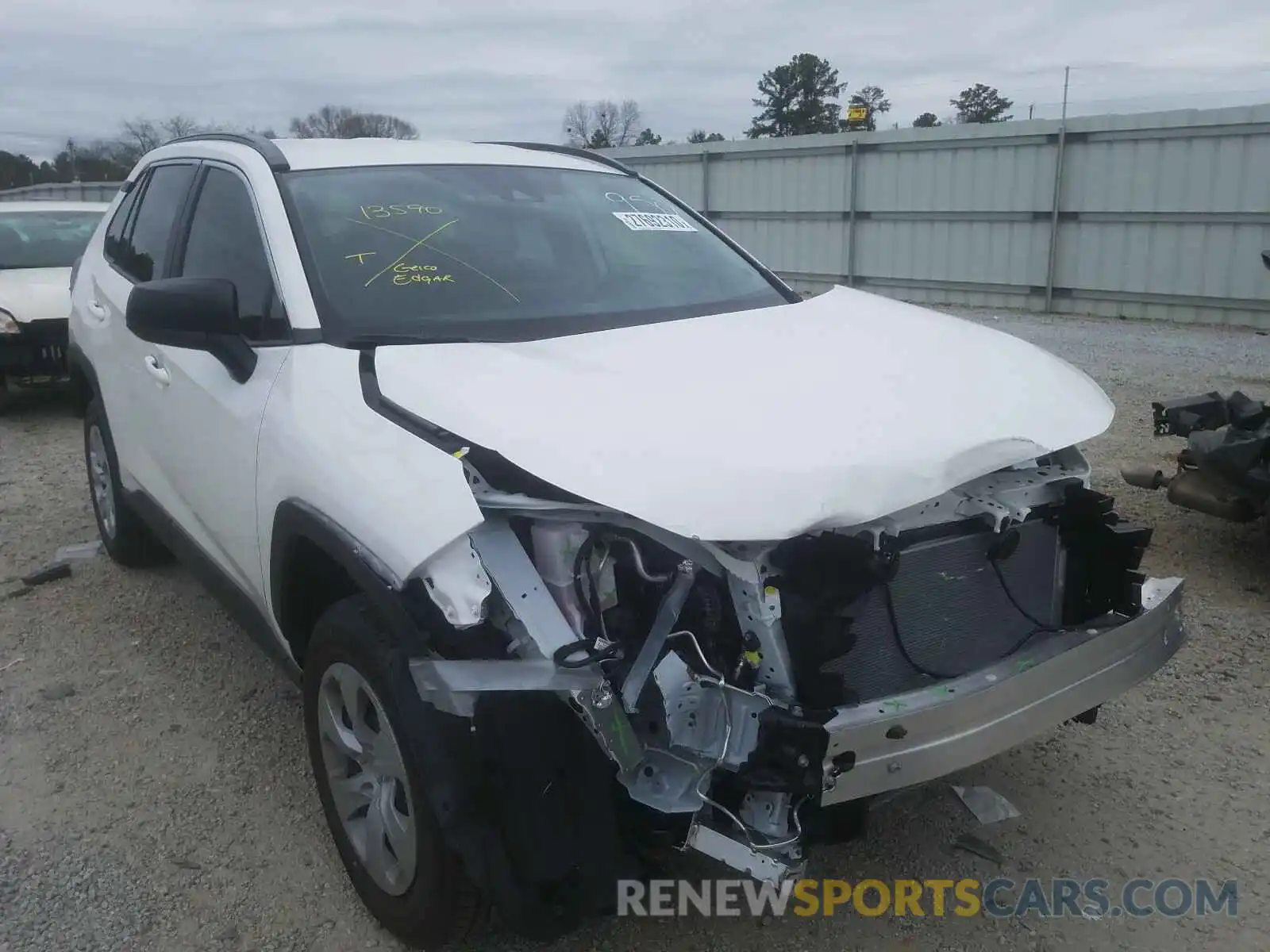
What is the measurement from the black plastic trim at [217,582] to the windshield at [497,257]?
3.10 ft

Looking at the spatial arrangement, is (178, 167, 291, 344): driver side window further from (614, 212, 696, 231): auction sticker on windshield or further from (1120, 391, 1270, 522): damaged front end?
(1120, 391, 1270, 522): damaged front end

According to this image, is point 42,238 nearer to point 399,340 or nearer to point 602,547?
point 399,340

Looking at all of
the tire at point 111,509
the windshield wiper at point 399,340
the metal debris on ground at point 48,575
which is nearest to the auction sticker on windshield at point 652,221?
the windshield wiper at point 399,340

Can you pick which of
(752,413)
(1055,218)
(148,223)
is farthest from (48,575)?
(1055,218)

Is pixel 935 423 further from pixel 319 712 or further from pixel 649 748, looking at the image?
pixel 319 712

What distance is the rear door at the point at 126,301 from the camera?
12.6ft

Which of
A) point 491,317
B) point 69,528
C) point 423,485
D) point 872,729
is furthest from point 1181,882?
point 69,528

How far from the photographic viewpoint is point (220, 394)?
3039 millimetres

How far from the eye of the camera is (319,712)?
2.69 meters

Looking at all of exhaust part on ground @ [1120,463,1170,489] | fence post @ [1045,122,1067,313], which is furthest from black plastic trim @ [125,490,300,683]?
fence post @ [1045,122,1067,313]

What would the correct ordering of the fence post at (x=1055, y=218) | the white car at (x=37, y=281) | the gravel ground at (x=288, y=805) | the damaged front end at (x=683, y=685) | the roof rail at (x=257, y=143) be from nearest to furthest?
the damaged front end at (x=683, y=685) < the gravel ground at (x=288, y=805) < the roof rail at (x=257, y=143) < the white car at (x=37, y=281) < the fence post at (x=1055, y=218)

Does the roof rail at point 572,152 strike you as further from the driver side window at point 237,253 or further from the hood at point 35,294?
the hood at point 35,294

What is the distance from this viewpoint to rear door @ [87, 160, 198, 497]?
3855 mm

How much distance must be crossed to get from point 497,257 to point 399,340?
2.07ft
